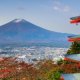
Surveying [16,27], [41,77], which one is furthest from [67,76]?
[16,27]

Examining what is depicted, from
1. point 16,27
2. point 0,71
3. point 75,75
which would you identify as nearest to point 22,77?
point 0,71

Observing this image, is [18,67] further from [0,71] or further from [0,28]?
[0,28]

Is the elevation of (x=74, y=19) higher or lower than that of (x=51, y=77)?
higher

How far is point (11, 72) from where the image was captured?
37375mm

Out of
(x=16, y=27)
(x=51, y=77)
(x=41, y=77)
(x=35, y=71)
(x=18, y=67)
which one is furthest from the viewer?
(x=16, y=27)

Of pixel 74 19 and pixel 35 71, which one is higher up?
pixel 74 19

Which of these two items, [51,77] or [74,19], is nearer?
[74,19]

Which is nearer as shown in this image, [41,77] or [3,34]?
[41,77]

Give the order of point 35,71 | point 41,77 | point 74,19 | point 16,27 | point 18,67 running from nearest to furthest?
point 74,19 < point 41,77 < point 35,71 < point 18,67 < point 16,27

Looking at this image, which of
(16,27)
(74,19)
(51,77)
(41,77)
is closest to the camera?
(74,19)

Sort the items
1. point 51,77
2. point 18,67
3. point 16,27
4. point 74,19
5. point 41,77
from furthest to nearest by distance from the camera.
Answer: point 16,27 → point 18,67 → point 41,77 → point 51,77 → point 74,19

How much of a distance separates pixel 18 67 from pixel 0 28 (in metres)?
153

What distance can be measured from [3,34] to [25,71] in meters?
162

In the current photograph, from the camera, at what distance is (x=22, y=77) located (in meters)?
34.6
